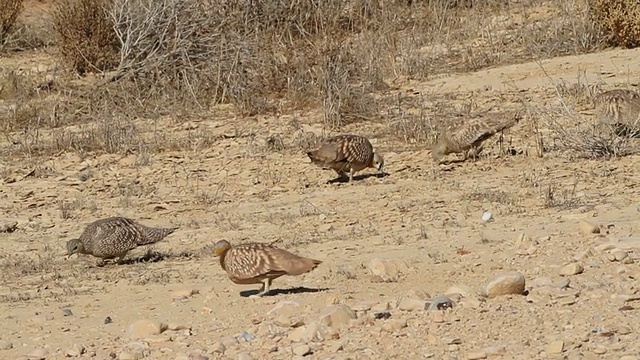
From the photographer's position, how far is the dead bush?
18859 millimetres

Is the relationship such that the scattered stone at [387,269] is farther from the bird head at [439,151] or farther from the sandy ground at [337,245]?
the bird head at [439,151]

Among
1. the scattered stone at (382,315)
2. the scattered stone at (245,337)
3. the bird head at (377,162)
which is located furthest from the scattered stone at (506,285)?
the bird head at (377,162)

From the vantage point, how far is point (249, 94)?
51.4 ft

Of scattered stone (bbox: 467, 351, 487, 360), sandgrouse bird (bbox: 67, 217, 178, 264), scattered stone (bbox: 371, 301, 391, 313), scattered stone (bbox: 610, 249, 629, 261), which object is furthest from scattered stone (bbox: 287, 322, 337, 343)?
sandgrouse bird (bbox: 67, 217, 178, 264)

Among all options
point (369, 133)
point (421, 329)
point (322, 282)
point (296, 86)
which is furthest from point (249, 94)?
point (421, 329)

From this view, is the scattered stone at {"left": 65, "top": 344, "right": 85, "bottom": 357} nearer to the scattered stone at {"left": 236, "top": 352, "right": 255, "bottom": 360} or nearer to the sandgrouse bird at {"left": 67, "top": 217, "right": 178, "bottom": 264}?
the scattered stone at {"left": 236, "top": 352, "right": 255, "bottom": 360}

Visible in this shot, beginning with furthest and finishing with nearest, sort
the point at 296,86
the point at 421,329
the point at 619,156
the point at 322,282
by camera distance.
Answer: the point at 296,86 → the point at 619,156 → the point at 322,282 → the point at 421,329

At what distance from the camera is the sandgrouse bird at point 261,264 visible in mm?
7723

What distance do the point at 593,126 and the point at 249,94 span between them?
4.81m

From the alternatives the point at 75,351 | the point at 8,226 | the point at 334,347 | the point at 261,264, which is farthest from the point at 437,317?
the point at 8,226

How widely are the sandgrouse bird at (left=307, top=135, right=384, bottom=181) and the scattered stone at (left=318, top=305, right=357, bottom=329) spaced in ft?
16.9

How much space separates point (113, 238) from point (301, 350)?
11.4 feet

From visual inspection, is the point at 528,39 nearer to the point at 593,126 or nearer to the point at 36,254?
the point at 593,126

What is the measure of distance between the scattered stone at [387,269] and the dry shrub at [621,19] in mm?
9214
